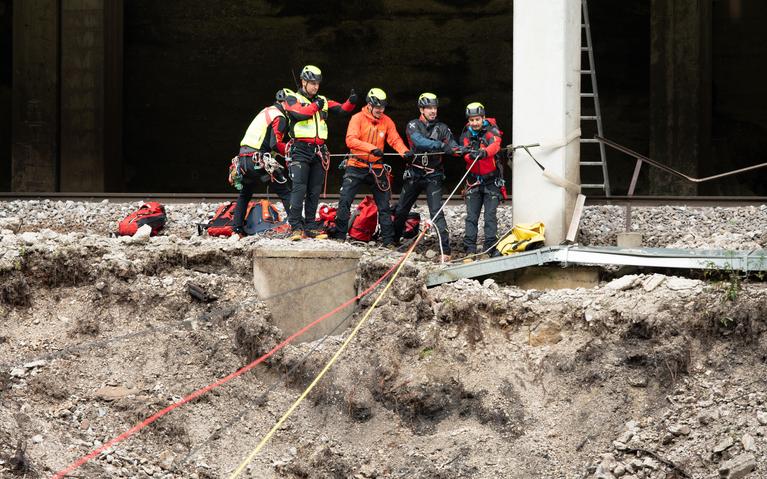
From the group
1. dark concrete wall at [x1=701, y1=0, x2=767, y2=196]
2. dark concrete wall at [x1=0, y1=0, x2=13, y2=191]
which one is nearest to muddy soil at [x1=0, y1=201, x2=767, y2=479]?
dark concrete wall at [x1=701, y1=0, x2=767, y2=196]

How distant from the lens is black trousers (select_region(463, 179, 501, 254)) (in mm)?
12914

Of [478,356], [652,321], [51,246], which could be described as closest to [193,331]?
[51,246]

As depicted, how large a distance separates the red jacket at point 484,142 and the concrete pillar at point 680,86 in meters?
9.36

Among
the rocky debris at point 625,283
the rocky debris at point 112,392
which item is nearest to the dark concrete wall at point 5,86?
the rocky debris at point 112,392

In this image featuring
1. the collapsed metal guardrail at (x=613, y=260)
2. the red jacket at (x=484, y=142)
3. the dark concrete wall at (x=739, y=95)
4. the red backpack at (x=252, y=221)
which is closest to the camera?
the collapsed metal guardrail at (x=613, y=260)

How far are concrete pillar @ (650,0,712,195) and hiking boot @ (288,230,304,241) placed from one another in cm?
1038

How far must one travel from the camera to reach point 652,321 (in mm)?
10273

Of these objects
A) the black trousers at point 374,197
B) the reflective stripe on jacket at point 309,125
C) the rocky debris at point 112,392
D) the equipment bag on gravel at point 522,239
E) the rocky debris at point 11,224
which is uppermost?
the reflective stripe on jacket at point 309,125

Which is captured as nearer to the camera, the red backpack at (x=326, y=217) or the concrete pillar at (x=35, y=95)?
the red backpack at (x=326, y=217)

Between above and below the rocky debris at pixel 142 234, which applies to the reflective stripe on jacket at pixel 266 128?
above

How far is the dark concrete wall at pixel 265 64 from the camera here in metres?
23.7

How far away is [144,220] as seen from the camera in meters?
14.2

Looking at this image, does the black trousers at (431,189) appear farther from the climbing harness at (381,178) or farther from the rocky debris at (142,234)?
the rocky debris at (142,234)

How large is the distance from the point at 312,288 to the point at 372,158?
2017 millimetres
